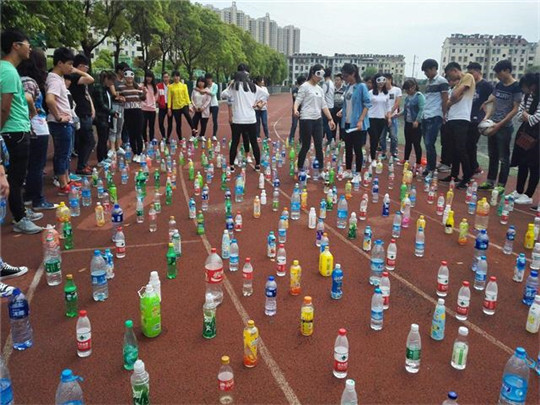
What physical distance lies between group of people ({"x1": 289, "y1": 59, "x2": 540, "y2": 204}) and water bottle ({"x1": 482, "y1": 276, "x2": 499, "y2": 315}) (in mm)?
4654

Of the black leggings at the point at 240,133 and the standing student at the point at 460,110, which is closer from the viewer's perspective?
the standing student at the point at 460,110

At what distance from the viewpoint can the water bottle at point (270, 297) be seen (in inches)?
159

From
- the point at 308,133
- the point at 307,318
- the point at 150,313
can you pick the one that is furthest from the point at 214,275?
the point at 308,133

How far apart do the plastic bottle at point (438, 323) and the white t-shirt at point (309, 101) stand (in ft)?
19.9

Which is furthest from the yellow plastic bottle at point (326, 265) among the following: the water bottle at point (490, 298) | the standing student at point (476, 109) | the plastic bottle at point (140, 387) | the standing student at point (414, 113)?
the standing student at point (414, 113)

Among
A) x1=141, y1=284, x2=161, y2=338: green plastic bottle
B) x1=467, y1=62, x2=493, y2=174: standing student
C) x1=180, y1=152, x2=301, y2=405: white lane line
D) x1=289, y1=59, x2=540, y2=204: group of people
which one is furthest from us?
x1=467, y1=62, x2=493, y2=174: standing student

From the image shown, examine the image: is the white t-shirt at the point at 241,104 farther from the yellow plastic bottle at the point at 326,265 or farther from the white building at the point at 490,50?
the white building at the point at 490,50

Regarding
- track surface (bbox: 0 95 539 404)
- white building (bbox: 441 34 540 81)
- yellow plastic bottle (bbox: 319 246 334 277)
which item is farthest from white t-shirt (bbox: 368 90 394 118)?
white building (bbox: 441 34 540 81)

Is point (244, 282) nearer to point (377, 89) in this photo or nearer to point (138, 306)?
point (138, 306)

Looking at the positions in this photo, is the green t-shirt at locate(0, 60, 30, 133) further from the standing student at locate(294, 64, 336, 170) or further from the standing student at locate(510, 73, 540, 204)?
the standing student at locate(510, 73, 540, 204)

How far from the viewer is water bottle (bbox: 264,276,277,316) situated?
4039 mm

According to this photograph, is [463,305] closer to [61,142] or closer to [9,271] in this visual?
[9,271]

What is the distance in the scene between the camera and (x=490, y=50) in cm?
12719

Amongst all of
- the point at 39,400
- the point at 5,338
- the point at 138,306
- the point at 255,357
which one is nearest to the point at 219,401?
the point at 255,357
